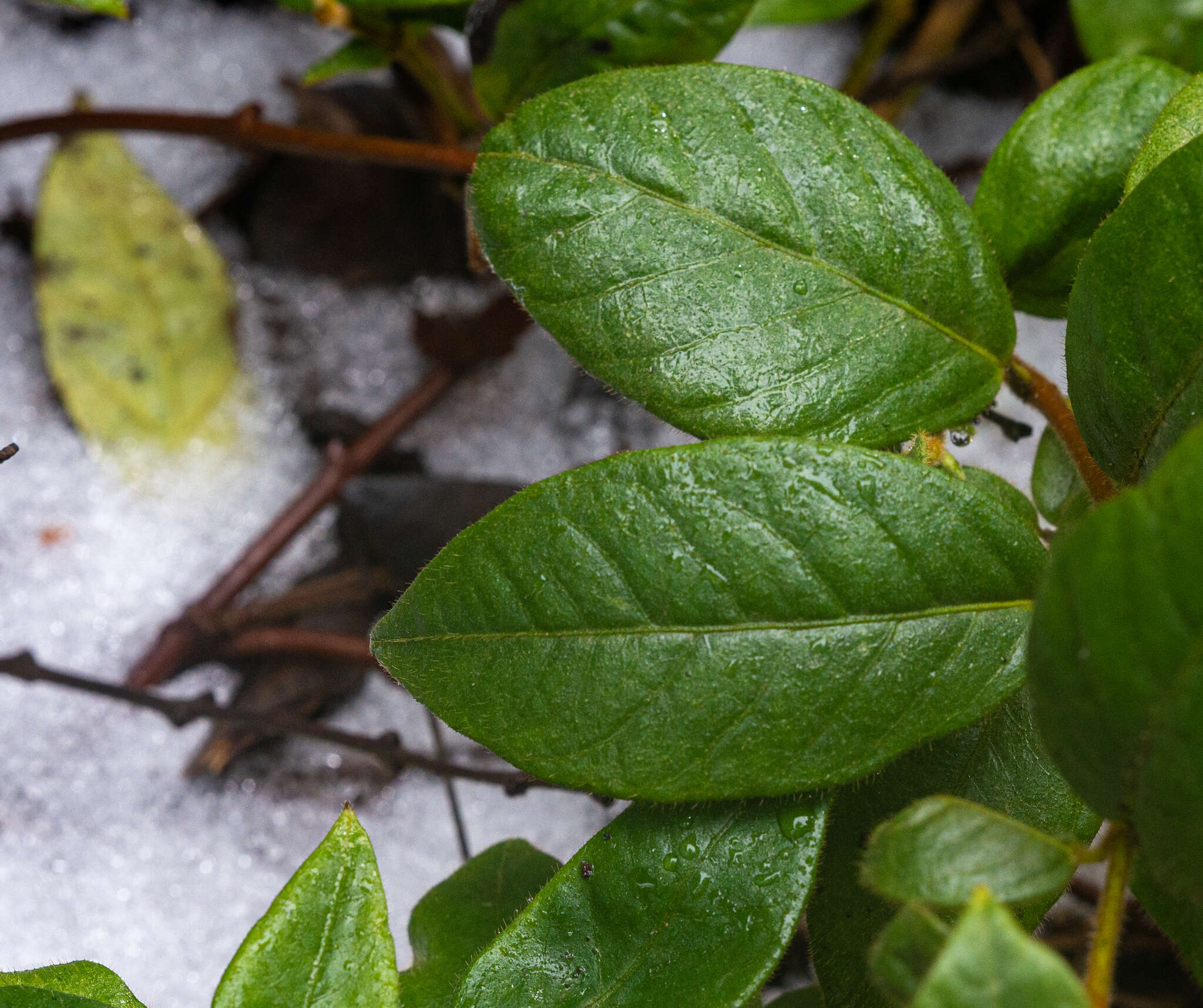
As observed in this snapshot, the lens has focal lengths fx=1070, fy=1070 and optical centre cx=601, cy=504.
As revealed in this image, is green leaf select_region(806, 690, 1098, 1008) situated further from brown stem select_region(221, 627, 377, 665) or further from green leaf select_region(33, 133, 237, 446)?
green leaf select_region(33, 133, 237, 446)

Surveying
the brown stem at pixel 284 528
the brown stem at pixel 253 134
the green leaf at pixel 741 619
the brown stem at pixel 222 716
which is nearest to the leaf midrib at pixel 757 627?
the green leaf at pixel 741 619

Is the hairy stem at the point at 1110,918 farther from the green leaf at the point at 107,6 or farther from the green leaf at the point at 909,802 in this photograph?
the green leaf at the point at 107,6

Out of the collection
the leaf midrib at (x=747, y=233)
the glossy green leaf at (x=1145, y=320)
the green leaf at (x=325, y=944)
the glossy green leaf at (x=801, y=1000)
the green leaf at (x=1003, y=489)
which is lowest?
the glossy green leaf at (x=801, y=1000)

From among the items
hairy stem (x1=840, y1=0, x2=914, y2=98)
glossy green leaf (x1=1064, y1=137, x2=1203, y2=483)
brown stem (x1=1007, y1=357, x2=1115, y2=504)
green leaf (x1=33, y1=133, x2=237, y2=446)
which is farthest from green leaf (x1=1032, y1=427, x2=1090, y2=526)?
green leaf (x1=33, y1=133, x2=237, y2=446)

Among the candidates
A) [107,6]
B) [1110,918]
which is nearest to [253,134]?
[107,6]

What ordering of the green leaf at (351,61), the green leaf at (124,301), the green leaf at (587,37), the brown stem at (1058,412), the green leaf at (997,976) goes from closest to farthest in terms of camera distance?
1. the green leaf at (997,976)
2. the brown stem at (1058,412)
3. the green leaf at (587,37)
4. the green leaf at (351,61)
5. the green leaf at (124,301)

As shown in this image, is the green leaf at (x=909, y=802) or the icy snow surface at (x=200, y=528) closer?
the green leaf at (x=909, y=802)
